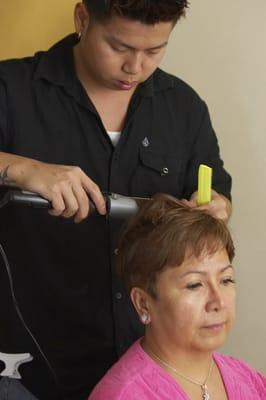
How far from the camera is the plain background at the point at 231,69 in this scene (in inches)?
67.8

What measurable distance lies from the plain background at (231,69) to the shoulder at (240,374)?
1.82 feet

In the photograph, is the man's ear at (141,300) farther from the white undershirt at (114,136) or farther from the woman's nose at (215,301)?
the white undershirt at (114,136)

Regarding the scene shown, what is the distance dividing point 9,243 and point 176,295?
0.44 m

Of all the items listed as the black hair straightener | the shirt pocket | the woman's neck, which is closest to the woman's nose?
the woman's neck

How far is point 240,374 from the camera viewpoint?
1.30m

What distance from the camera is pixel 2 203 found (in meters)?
1.15

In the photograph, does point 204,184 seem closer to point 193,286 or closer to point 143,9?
point 193,286

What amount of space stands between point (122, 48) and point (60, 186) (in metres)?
0.34

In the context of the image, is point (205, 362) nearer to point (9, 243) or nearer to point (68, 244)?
point (68, 244)

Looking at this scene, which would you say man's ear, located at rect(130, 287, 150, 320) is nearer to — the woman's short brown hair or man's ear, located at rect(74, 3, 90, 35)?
the woman's short brown hair

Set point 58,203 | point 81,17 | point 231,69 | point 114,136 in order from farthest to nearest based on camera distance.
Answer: point 231,69 → point 114,136 → point 81,17 → point 58,203

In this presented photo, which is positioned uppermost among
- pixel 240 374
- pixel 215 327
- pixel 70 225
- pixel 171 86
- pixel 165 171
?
pixel 171 86

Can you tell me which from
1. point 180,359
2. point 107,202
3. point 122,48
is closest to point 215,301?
point 180,359

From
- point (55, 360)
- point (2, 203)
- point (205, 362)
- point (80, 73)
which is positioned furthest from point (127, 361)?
point (80, 73)
